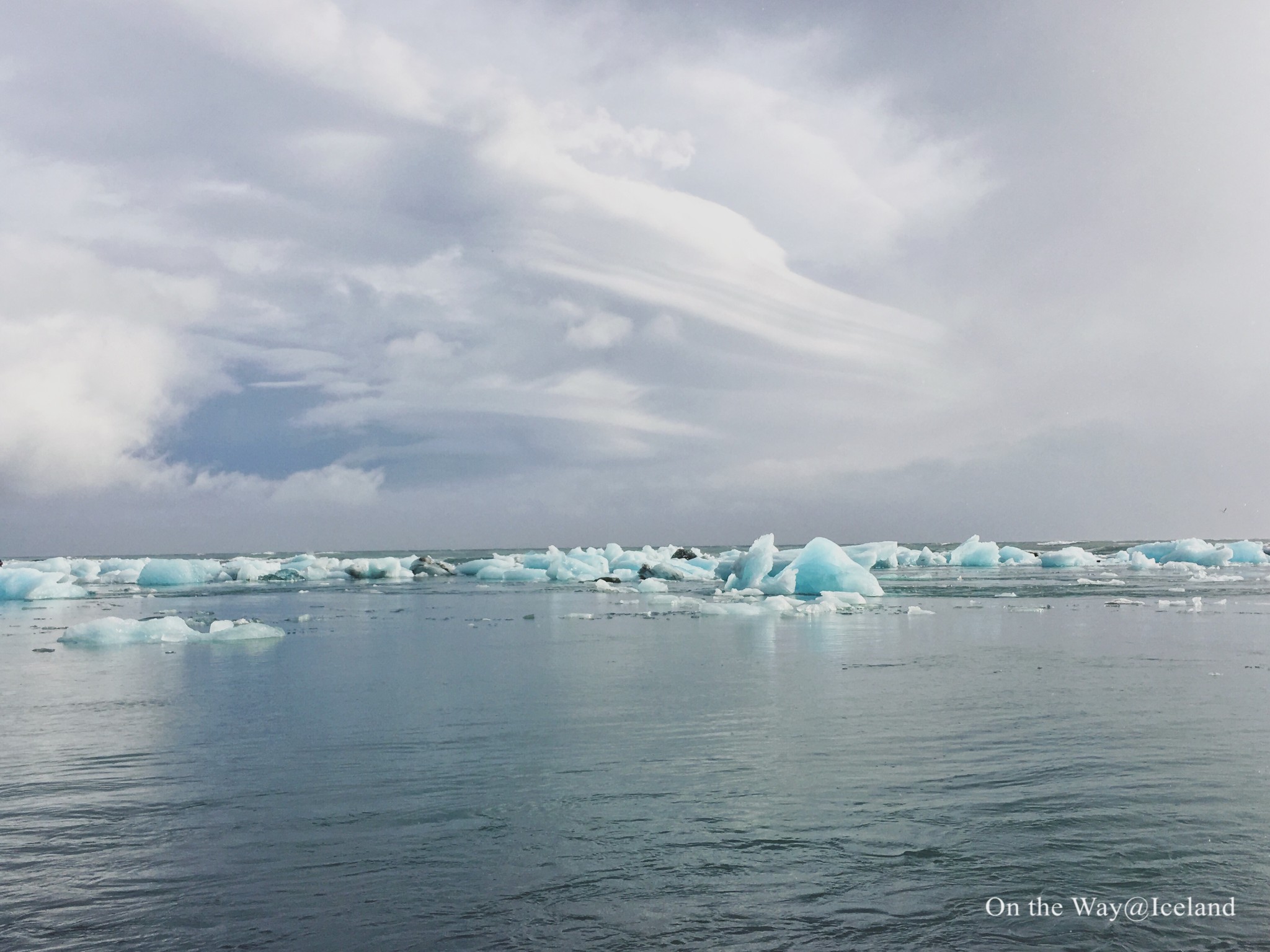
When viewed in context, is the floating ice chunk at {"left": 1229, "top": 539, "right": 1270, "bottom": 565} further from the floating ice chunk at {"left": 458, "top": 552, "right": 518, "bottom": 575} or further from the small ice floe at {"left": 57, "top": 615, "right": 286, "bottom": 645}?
the small ice floe at {"left": 57, "top": 615, "right": 286, "bottom": 645}

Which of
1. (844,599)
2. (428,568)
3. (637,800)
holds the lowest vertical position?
(637,800)

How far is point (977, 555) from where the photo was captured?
1912 inches

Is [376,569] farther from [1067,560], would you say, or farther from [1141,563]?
[1141,563]

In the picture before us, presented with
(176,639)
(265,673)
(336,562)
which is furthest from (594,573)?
(265,673)

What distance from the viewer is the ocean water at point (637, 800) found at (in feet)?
12.8

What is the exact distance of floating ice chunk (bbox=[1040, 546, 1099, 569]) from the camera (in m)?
46.2

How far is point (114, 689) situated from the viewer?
10.4 meters

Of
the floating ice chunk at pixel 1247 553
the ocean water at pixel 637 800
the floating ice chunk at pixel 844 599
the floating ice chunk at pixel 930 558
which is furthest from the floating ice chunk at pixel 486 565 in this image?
the floating ice chunk at pixel 1247 553

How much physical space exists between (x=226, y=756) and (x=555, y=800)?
3.02m

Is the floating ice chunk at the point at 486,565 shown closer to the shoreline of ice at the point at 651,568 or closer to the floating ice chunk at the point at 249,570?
the shoreline of ice at the point at 651,568

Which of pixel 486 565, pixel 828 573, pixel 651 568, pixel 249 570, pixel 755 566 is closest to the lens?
pixel 828 573

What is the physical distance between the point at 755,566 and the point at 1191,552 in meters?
31.1

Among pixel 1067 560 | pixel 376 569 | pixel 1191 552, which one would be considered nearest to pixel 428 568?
pixel 376 569

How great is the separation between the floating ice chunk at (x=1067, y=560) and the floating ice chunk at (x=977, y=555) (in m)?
2.43
